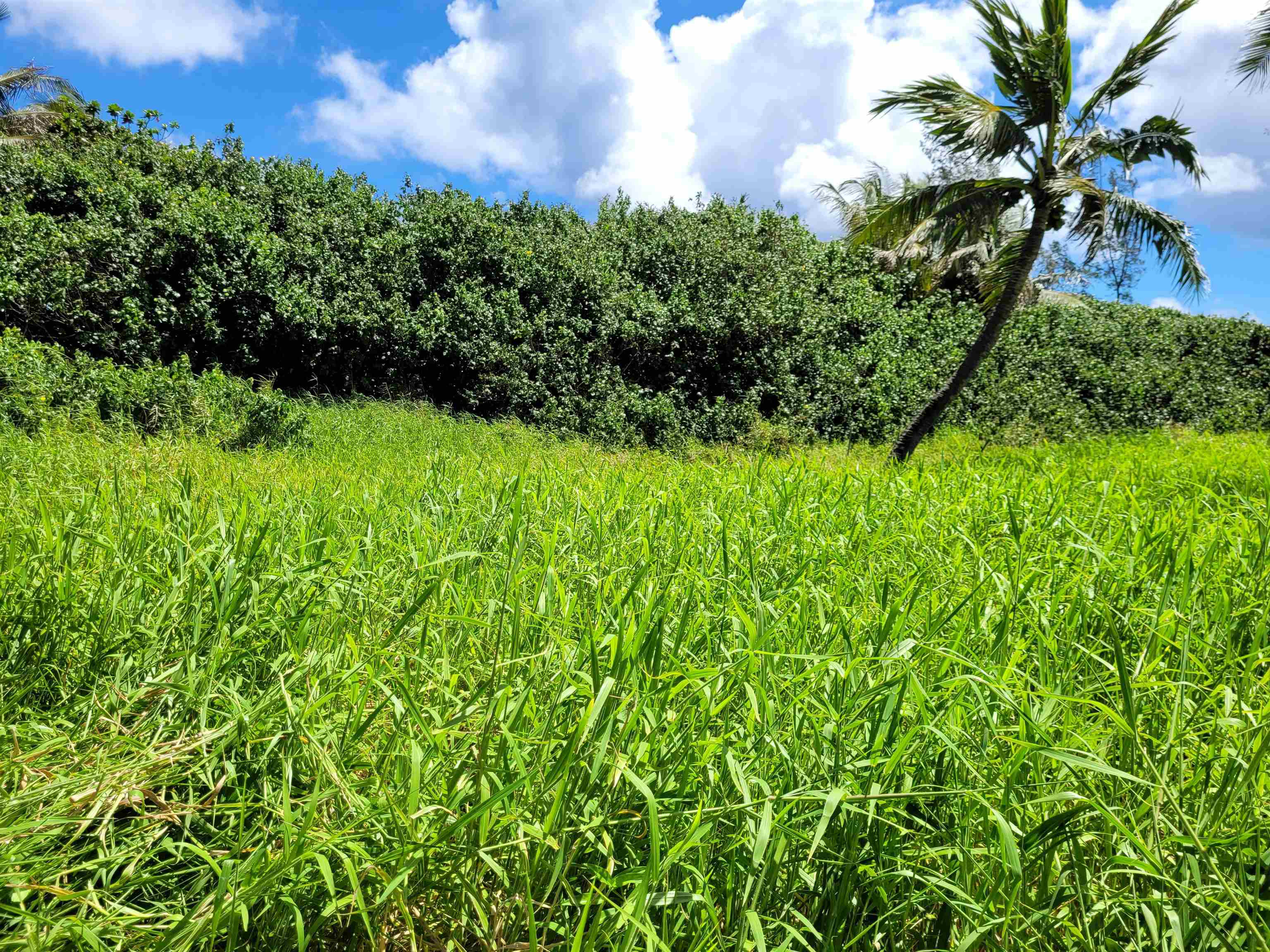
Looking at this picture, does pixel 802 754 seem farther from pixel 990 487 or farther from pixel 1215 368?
pixel 1215 368

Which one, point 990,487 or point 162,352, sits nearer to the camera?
point 990,487

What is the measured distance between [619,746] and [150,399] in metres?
8.95

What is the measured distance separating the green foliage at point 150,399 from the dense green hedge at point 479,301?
1740mm

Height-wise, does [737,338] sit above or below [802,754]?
above

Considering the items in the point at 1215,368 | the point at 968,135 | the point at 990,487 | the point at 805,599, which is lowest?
the point at 805,599

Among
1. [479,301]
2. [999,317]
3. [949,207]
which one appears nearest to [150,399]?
[479,301]

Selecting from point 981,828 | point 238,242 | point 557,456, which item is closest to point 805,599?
point 981,828

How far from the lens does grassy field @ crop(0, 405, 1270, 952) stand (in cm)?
127

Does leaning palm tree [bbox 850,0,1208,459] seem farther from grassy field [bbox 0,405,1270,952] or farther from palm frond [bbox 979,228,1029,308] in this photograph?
grassy field [bbox 0,405,1270,952]

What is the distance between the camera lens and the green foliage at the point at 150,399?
7590 mm

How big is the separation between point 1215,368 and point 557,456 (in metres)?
16.1

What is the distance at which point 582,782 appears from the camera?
1.37m

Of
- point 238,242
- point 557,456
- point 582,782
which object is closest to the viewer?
point 582,782

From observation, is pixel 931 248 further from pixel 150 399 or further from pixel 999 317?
pixel 150 399
